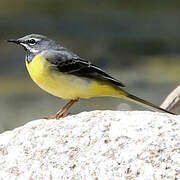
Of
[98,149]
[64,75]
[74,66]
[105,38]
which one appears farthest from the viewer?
[105,38]

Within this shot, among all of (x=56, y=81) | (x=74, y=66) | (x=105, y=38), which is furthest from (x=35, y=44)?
(x=105, y=38)

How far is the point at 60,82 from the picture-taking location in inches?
210

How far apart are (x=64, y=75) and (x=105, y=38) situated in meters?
11.6

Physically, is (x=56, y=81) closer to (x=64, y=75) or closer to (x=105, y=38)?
(x=64, y=75)

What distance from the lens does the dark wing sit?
5.52 meters

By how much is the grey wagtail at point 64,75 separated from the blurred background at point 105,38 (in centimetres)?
701

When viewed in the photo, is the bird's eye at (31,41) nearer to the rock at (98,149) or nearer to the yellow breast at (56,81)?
the yellow breast at (56,81)

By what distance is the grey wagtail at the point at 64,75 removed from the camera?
5316mm

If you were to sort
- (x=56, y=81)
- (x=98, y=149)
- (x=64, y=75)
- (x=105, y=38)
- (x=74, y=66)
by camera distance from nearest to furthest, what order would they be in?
(x=98, y=149), (x=56, y=81), (x=64, y=75), (x=74, y=66), (x=105, y=38)

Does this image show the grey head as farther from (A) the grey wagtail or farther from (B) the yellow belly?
(B) the yellow belly

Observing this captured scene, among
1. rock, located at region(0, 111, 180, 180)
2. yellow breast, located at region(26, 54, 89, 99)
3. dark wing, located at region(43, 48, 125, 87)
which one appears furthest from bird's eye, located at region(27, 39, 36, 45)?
rock, located at region(0, 111, 180, 180)

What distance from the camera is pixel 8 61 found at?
1547 cm

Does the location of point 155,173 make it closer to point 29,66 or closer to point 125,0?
point 29,66

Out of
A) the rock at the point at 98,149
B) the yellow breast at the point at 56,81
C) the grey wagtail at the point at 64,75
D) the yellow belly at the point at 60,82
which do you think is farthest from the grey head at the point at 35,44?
the rock at the point at 98,149
